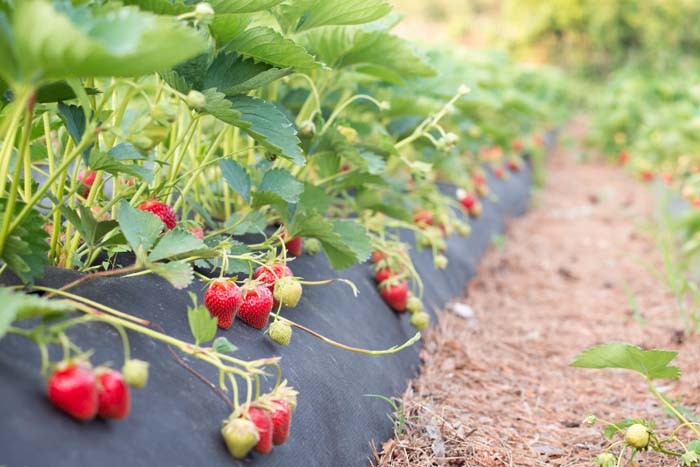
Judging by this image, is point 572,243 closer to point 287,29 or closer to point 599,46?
point 287,29

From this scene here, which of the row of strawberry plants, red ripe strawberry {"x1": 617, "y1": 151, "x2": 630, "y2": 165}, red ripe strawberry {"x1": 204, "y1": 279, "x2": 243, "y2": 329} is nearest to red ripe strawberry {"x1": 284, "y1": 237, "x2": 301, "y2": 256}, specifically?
the row of strawberry plants

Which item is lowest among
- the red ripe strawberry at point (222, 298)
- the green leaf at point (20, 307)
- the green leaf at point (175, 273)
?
the red ripe strawberry at point (222, 298)

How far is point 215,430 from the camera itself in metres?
1.16

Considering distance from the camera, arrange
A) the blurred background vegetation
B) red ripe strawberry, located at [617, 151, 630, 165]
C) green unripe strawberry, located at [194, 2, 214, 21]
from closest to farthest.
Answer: green unripe strawberry, located at [194, 2, 214, 21] < red ripe strawberry, located at [617, 151, 630, 165] < the blurred background vegetation

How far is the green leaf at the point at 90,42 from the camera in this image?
79 centimetres

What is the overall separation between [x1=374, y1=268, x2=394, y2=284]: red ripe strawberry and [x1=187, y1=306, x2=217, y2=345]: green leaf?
1.08m

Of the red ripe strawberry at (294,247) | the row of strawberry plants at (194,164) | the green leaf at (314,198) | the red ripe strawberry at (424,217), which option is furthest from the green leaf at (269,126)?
the red ripe strawberry at (424,217)

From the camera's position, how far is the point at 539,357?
2.59 meters

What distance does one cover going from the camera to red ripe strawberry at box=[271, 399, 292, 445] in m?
1.15

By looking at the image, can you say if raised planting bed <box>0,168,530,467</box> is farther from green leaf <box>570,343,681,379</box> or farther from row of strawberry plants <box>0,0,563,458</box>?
green leaf <box>570,343,681,379</box>

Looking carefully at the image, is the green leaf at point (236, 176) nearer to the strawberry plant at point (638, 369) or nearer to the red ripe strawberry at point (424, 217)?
the strawberry plant at point (638, 369)

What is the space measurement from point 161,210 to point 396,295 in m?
0.83

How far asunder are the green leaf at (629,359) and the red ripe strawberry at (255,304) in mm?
612

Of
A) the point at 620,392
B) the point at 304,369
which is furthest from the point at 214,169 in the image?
the point at 620,392
